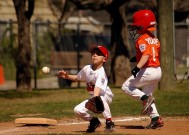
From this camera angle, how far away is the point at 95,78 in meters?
10.3

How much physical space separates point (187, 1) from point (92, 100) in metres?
18.0

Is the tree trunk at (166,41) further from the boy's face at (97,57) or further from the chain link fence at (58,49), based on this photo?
the boy's face at (97,57)

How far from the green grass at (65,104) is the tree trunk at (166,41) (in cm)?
34

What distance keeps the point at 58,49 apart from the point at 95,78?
62.7 feet

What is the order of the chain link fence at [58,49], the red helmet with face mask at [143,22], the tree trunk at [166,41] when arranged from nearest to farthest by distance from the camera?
the red helmet with face mask at [143,22]
the tree trunk at [166,41]
the chain link fence at [58,49]

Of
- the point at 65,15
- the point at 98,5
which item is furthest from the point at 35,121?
the point at 65,15

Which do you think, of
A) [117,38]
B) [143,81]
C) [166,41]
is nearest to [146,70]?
[143,81]

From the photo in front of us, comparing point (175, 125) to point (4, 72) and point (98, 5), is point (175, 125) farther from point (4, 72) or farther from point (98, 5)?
point (4, 72)

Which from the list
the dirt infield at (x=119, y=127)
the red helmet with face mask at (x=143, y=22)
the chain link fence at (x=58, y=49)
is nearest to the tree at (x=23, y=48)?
the chain link fence at (x=58, y=49)

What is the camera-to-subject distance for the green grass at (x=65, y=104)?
14414 mm

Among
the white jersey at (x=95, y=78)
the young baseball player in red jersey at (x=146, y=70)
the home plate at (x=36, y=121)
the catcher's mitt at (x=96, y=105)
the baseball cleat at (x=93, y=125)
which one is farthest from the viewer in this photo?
the home plate at (x=36, y=121)

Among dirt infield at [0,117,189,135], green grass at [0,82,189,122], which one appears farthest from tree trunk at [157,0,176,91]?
dirt infield at [0,117,189,135]

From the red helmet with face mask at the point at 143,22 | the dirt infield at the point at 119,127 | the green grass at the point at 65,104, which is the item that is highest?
the red helmet with face mask at the point at 143,22

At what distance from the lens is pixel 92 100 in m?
9.97
